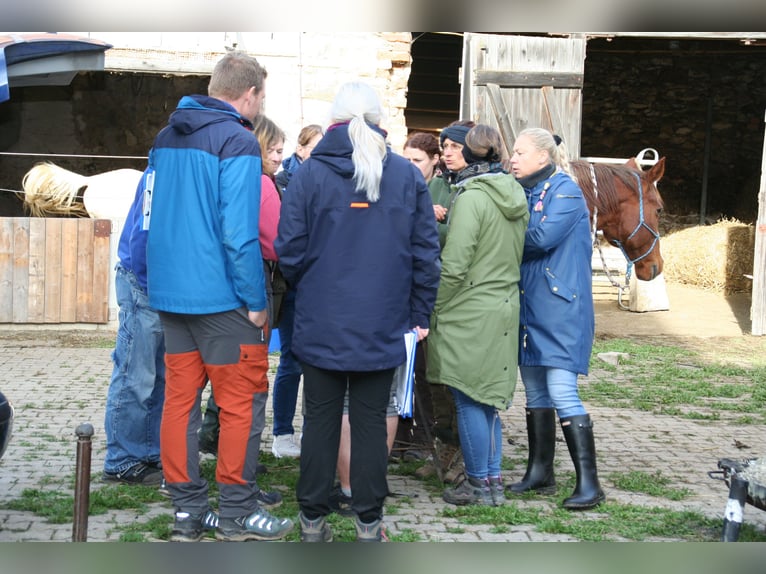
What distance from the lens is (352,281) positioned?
3.97m

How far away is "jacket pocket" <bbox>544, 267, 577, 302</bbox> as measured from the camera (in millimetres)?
4871

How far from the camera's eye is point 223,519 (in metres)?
4.18

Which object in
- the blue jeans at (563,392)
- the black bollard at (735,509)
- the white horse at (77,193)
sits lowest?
the black bollard at (735,509)

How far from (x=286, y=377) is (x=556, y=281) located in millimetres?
1629

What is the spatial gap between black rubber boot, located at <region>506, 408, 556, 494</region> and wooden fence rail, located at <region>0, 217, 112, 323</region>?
21.8 feet

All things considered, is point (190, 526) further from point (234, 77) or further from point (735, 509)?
point (735, 509)

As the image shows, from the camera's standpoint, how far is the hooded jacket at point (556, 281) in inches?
191

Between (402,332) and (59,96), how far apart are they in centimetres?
1270

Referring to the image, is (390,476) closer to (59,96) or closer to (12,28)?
(12,28)

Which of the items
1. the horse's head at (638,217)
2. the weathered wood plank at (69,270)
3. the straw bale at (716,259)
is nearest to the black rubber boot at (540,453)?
the horse's head at (638,217)

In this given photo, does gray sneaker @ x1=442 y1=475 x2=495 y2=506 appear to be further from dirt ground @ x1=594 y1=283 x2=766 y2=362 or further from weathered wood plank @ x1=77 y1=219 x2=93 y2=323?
weathered wood plank @ x1=77 y1=219 x2=93 y2=323

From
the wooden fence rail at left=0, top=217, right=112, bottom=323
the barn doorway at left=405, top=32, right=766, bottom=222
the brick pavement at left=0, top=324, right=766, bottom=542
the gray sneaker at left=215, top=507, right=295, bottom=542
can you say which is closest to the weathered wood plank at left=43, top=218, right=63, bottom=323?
the wooden fence rail at left=0, top=217, right=112, bottom=323

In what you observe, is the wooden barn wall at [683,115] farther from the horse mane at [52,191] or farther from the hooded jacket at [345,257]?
the hooded jacket at [345,257]

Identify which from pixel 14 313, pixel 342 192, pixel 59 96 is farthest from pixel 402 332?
pixel 59 96
